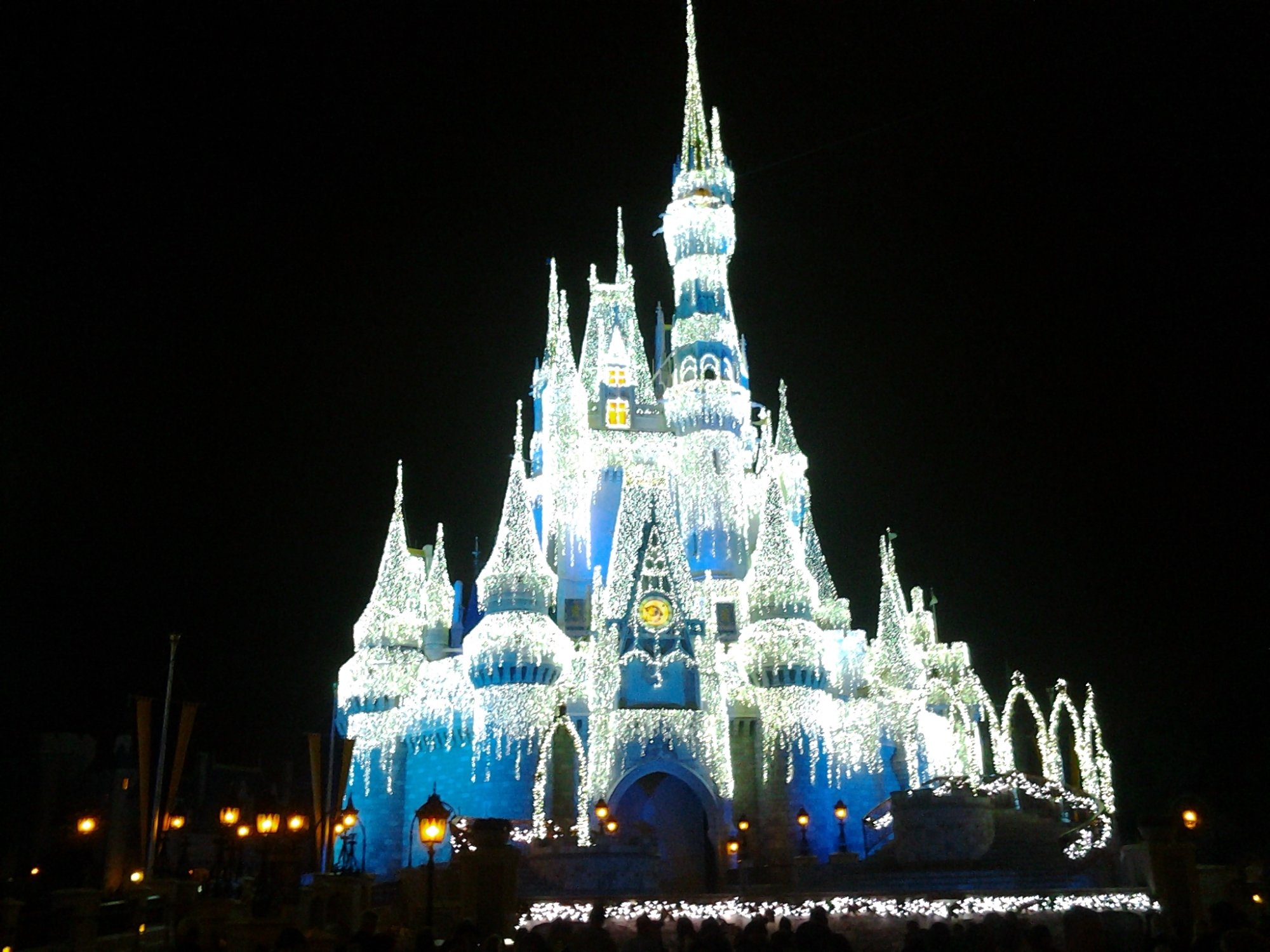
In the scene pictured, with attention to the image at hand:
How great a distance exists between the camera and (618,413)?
149 feet

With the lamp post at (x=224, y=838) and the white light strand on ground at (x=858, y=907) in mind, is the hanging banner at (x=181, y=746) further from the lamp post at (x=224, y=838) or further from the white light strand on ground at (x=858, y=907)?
the white light strand on ground at (x=858, y=907)

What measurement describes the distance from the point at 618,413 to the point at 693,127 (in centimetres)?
1369

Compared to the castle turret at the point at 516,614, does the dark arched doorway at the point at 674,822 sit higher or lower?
lower

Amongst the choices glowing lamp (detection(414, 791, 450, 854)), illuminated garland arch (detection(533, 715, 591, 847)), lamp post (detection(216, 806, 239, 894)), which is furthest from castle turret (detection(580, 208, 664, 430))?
glowing lamp (detection(414, 791, 450, 854))

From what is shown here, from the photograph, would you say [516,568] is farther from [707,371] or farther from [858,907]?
[858,907]

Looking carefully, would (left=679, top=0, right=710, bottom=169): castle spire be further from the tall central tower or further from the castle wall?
the castle wall

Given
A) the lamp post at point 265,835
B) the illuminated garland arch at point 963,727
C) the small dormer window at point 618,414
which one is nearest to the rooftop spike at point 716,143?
the small dormer window at point 618,414

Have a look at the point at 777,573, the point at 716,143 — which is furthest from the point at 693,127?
the point at 777,573

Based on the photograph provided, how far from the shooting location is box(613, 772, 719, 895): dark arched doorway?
37.8 metres

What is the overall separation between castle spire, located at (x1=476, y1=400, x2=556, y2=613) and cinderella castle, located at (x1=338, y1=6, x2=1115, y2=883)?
0.08 m

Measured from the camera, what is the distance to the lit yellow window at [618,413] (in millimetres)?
45312

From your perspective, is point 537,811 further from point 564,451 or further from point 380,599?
point 564,451

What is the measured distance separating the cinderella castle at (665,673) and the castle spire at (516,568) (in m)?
0.08

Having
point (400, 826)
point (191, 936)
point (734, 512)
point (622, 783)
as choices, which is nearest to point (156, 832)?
point (400, 826)
